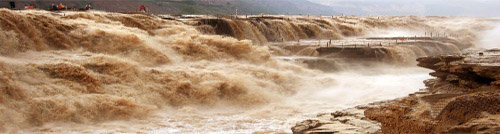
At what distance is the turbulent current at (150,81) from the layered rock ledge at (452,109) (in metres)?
2.75

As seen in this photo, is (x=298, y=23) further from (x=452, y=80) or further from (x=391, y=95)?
(x=452, y=80)

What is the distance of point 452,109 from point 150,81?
8.62 m

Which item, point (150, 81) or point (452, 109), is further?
point (150, 81)

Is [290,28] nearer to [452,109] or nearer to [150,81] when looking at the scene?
[150,81]

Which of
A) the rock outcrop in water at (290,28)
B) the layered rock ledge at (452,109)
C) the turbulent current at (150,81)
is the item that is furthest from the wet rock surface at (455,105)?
the rock outcrop in water at (290,28)

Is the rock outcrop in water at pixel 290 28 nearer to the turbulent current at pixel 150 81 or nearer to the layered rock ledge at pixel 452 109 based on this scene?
the turbulent current at pixel 150 81

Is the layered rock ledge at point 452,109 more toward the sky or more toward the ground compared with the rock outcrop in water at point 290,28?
more toward the ground

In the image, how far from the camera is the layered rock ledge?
5430mm

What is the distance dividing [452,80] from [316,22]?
60.3 feet

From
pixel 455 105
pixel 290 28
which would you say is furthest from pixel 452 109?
pixel 290 28

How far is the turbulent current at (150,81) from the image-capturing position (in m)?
10.2

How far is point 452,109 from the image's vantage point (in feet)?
19.4

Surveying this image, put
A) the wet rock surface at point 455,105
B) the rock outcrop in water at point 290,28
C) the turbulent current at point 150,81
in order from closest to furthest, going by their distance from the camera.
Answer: the wet rock surface at point 455,105 → the turbulent current at point 150,81 → the rock outcrop in water at point 290,28

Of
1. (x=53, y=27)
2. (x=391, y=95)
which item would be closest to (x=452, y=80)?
(x=391, y=95)
